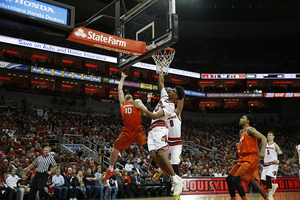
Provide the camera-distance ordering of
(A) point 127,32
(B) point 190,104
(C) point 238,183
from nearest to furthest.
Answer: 1. (C) point 238,183
2. (A) point 127,32
3. (B) point 190,104

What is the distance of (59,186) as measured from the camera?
10.5 m

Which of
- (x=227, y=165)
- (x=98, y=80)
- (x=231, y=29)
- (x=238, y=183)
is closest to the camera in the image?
(x=238, y=183)

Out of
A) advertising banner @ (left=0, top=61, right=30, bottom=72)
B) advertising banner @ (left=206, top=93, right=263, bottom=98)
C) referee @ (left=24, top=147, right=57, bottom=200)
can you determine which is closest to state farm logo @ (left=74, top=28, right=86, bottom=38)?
referee @ (left=24, top=147, right=57, bottom=200)

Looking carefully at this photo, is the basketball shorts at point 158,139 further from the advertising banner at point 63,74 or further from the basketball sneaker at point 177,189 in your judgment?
the advertising banner at point 63,74

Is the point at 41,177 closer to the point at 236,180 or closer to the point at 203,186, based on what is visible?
the point at 236,180

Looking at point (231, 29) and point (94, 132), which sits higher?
point (231, 29)

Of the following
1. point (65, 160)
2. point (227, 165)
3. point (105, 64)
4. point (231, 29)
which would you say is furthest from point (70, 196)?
point (231, 29)

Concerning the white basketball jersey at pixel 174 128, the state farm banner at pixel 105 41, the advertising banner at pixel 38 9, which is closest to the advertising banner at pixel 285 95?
the state farm banner at pixel 105 41

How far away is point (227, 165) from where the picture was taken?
19.7 meters

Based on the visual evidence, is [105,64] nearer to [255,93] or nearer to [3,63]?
[3,63]

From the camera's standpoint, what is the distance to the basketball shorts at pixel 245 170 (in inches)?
249

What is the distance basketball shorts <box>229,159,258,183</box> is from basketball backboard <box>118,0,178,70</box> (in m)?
3.25

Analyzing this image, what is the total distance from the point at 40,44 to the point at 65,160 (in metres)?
15.8

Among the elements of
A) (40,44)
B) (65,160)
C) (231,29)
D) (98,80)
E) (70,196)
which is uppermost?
(231,29)
